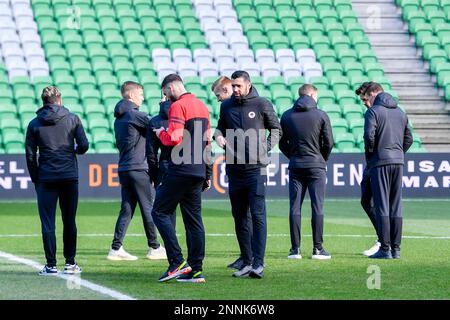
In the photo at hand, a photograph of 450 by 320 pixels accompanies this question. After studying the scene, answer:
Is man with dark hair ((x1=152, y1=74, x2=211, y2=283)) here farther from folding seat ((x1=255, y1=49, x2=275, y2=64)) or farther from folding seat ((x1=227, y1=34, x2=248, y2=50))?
folding seat ((x1=227, y1=34, x2=248, y2=50))

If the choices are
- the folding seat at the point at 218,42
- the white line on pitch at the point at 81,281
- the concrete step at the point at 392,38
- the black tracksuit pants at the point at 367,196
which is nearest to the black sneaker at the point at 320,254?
the black tracksuit pants at the point at 367,196

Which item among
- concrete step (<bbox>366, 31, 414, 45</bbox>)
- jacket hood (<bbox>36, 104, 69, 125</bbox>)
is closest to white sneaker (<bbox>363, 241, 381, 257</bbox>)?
jacket hood (<bbox>36, 104, 69, 125</bbox>)

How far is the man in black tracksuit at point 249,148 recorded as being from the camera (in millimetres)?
11617

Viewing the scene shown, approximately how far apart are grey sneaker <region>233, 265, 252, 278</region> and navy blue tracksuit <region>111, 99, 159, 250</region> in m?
2.27

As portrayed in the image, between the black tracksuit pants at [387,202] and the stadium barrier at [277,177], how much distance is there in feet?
37.7

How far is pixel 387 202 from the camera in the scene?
13906mm

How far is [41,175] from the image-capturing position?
11789 mm

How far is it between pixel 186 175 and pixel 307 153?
129 inches

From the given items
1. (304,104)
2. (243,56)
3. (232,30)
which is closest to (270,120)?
(304,104)

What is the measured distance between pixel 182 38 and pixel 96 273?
1951 centimetres

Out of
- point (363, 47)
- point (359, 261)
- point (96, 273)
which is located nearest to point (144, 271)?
point (96, 273)

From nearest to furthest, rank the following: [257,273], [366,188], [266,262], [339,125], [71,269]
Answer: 1. [257,273]
2. [71,269]
3. [266,262]
4. [366,188]
5. [339,125]

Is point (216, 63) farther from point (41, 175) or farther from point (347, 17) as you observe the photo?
point (41, 175)

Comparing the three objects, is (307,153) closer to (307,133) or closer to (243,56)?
(307,133)
